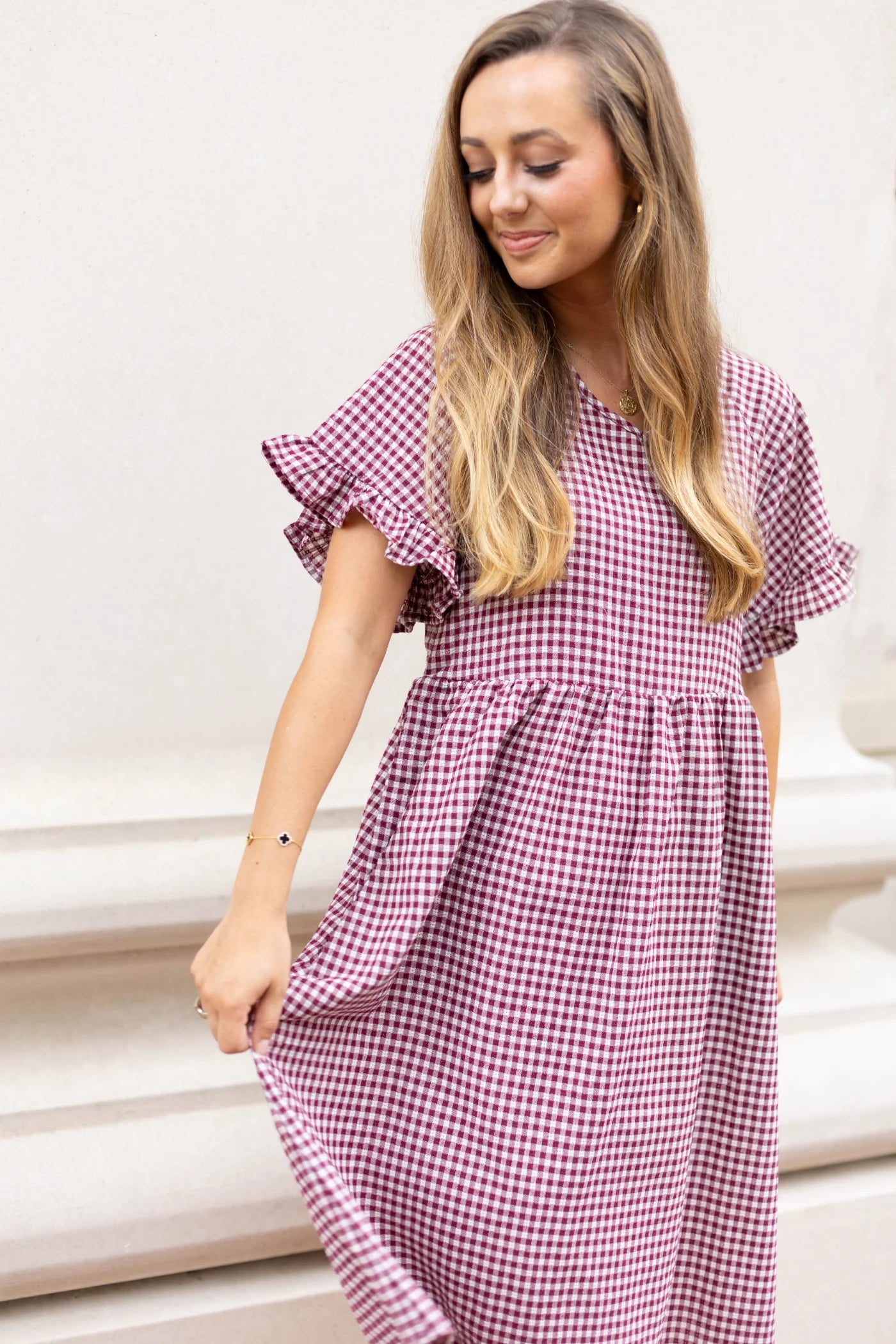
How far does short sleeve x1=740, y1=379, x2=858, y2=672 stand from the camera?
112cm

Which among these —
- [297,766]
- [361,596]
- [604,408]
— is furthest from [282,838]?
[604,408]

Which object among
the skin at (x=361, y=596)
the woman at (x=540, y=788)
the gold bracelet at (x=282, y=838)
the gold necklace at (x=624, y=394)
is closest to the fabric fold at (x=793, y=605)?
the woman at (x=540, y=788)

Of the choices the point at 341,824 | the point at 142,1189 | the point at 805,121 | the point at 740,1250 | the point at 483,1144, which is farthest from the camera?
the point at 805,121

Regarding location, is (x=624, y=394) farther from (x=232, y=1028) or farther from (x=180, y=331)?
(x=232, y=1028)

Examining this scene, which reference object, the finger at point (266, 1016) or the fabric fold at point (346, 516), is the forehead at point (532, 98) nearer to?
the fabric fold at point (346, 516)

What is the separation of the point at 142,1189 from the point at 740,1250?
51 centimetres

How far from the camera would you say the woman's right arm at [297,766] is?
89 cm

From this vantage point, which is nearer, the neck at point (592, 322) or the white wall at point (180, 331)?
the neck at point (592, 322)

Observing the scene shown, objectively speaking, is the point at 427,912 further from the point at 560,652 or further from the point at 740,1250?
the point at 740,1250

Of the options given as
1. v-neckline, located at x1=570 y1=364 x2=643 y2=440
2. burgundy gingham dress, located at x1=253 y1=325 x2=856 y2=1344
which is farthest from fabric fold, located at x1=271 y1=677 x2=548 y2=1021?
v-neckline, located at x1=570 y1=364 x2=643 y2=440

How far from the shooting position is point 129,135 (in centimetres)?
119

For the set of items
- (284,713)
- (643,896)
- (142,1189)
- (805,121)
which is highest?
(805,121)

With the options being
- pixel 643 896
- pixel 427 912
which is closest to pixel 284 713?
pixel 427 912

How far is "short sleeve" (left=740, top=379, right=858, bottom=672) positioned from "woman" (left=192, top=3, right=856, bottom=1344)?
80mm
